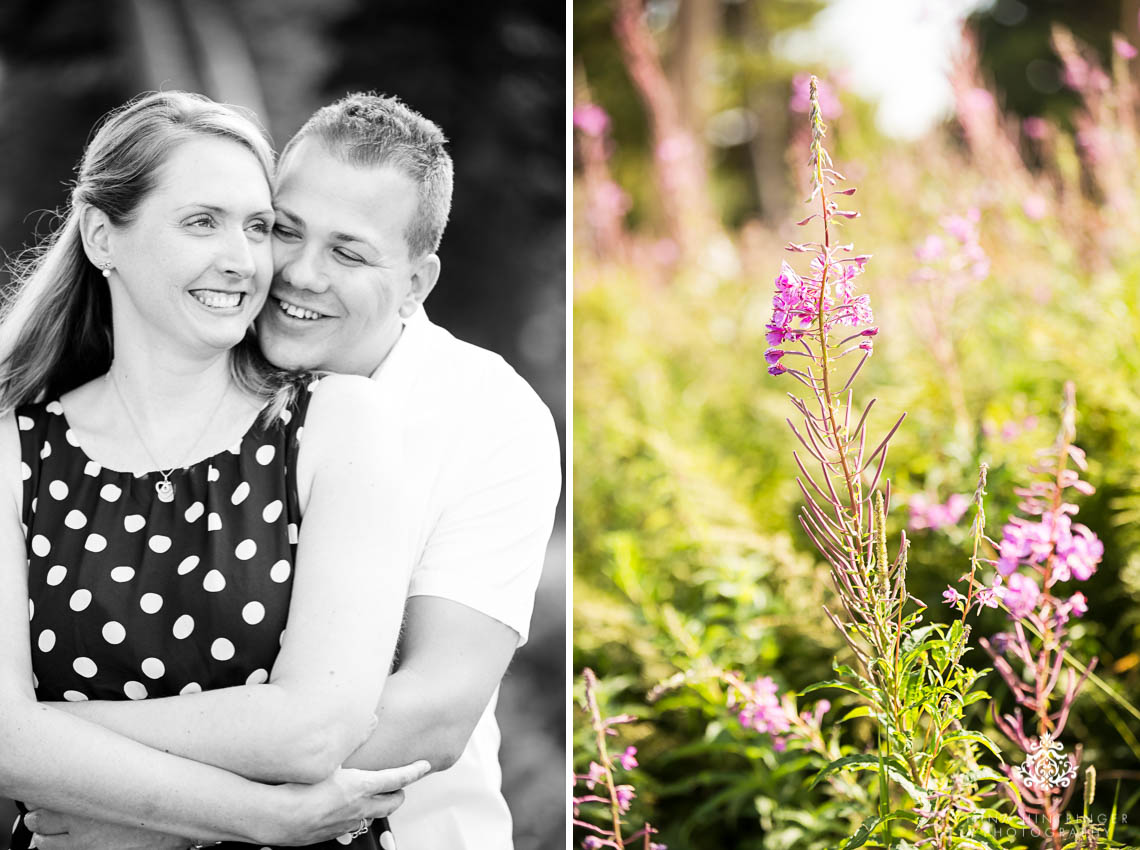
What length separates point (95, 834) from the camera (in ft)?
5.20

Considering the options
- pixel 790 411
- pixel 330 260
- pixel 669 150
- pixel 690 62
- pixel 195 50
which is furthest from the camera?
pixel 690 62

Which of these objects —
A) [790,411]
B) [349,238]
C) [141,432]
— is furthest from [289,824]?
[790,411]

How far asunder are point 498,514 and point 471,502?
58 mm

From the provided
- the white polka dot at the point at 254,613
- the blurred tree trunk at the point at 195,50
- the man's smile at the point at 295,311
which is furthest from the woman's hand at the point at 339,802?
the blurred tree trunk at the point at 195,50

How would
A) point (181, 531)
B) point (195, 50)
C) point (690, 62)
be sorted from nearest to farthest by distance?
point (181, 531) < point (195, 50) < point (690, 62)

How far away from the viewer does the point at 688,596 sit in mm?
3381

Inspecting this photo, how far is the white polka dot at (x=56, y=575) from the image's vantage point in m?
1.65

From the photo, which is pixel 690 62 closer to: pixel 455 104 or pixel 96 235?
pixel 455 104

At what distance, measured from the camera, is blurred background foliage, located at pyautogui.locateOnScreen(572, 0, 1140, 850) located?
2619 mm

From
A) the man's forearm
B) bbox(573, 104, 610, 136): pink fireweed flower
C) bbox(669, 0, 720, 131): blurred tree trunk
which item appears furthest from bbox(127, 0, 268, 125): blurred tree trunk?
bbox(669, 0, 720, 131): blurred tree trunk

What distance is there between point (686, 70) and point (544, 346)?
7.88m

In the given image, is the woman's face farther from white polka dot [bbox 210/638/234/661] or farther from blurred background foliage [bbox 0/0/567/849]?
white polka dot [bbox 210/638/234/661]

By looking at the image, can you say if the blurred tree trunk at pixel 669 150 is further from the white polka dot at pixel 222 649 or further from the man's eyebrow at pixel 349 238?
the white polka dot at pixel 222 649

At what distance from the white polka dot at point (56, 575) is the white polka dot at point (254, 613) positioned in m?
0.30
